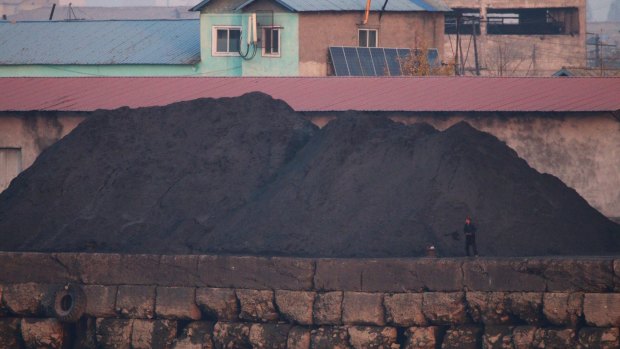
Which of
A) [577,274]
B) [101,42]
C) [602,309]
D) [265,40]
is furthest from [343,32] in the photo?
[602,309]

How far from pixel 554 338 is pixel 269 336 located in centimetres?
338

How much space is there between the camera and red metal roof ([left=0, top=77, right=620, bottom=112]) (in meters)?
19.9

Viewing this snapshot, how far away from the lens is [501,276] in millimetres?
12727

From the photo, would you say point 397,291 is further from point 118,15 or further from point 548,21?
point 118,15

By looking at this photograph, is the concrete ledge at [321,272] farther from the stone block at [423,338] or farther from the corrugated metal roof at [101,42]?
the corrugated metal roof at [101,42]

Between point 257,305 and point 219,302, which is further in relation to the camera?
point 219,302

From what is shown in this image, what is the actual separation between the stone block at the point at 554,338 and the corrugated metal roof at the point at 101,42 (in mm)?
22030

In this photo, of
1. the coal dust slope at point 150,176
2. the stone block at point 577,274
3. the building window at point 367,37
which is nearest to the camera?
the stone block at point 577,274

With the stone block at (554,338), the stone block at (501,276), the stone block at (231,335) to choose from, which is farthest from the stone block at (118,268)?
the stone block at (554,338)

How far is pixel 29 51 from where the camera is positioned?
35125 millimetres

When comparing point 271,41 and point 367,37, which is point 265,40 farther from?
point 367,37

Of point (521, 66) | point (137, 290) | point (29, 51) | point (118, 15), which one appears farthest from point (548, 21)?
point (118, 15)

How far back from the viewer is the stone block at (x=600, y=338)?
12.1 meters

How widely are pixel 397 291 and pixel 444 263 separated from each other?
2.11 ft
